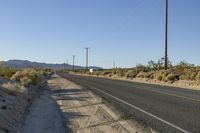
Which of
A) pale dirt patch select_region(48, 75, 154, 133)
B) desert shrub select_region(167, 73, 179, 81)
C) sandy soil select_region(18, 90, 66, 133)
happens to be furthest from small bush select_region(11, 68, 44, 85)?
desert shrub select_region(167, 73, 179, 81)

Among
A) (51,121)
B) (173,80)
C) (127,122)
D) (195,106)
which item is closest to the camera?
(127,122)

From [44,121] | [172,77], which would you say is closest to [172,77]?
[172,77]

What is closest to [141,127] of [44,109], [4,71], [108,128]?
[108,128]

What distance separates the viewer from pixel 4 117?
13188mm

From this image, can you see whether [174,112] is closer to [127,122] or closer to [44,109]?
[127,122]

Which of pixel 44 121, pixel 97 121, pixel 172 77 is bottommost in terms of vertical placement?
pixel 44 121

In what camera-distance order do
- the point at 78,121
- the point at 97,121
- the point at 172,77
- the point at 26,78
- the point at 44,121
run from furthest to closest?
1. the point at 172,77
2. the point at 26,78
3. the point at 44,121
4. the point at 78,121
5. the point at 97,121

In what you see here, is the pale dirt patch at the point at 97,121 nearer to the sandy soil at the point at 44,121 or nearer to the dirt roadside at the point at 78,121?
the dirt roadside at the point at 78,121

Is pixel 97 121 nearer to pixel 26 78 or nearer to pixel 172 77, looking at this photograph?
pixel 26 78

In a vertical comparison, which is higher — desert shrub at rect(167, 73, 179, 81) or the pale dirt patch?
desert shrub at rect(167, 73, 179, 81)

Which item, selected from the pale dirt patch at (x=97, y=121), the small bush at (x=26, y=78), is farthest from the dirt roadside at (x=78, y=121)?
the small bush at (x=26, y=78)

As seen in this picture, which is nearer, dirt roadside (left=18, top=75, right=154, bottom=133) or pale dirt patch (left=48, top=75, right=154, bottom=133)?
pale dirt patch (left=48, top=75, right=154, bottom=133)

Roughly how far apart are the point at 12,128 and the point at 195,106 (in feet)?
29.1

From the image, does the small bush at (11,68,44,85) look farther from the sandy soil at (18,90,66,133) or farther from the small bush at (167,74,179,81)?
the small bush at (167,74,179,81)
